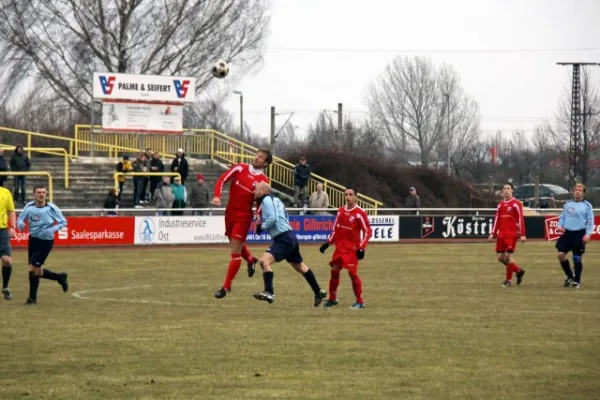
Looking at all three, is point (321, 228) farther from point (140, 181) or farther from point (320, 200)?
point (140, 181)

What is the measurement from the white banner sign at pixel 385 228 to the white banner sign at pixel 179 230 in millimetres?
5447

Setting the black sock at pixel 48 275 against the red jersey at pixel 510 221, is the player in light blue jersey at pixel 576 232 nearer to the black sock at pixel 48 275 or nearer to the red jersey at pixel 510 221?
the red jersey at pixel 510 221

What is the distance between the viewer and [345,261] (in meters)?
16.2

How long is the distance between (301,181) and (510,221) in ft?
62.2

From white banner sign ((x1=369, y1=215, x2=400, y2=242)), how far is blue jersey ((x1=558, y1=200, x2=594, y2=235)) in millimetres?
17551

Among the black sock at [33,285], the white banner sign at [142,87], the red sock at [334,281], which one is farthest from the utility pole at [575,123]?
the black sock at [33,285]

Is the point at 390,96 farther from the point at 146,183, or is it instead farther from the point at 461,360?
the point at 461,360

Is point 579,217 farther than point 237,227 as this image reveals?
Yes

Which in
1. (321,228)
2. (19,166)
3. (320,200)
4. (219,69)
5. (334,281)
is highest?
(219,69)

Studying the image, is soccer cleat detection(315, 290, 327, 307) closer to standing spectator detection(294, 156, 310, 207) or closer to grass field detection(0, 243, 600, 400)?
grass field detection(0, 243, 600, 400)

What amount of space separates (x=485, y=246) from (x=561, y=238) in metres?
16.0

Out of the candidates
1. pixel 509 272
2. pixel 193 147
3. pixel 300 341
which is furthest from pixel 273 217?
pixel 193 147

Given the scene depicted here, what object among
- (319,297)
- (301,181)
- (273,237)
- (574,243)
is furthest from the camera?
(301,181)

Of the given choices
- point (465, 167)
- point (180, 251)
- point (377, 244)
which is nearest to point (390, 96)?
point (465, 167)
